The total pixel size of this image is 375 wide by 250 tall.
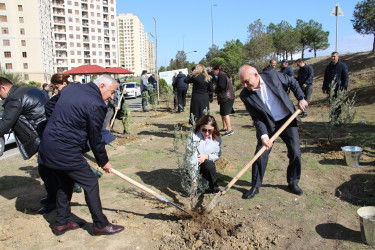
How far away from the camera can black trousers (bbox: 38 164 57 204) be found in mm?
3730

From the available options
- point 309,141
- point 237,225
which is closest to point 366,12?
point 309,141

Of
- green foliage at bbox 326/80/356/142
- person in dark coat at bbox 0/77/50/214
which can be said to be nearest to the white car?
green foliage at bbox 326/80/356/142

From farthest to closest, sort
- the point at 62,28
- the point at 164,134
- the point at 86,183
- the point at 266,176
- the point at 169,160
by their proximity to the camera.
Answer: the point at 62,28, the point at 164,134, the point at 169,160, the point at 266,176, the point at 86,183

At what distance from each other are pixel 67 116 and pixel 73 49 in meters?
95.9

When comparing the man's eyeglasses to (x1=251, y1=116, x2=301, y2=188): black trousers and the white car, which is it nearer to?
(x1=251, y1=116, x2=301, y2=188): black trousers

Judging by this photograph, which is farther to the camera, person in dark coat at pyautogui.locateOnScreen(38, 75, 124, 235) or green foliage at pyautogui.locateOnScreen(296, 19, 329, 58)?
green foliage at pyautogui.locateOnScreen(296, 19, 329, 58)

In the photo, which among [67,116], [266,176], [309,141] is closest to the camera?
[67,116]

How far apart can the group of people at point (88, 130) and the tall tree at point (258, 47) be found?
71.9 feet

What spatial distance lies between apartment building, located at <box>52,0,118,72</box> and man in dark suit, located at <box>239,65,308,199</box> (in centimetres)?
9288

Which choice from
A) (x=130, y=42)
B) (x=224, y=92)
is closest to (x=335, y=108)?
(x=224, y=92)

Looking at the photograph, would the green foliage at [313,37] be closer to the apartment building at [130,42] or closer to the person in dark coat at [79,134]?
the person in dark coat at [79,134]

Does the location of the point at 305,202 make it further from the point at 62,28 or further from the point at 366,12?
the point at 62,28

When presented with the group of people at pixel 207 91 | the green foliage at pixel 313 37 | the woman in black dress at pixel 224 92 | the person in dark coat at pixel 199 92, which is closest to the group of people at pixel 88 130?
the group of people at pixel 207 91

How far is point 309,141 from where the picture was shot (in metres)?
6.72
